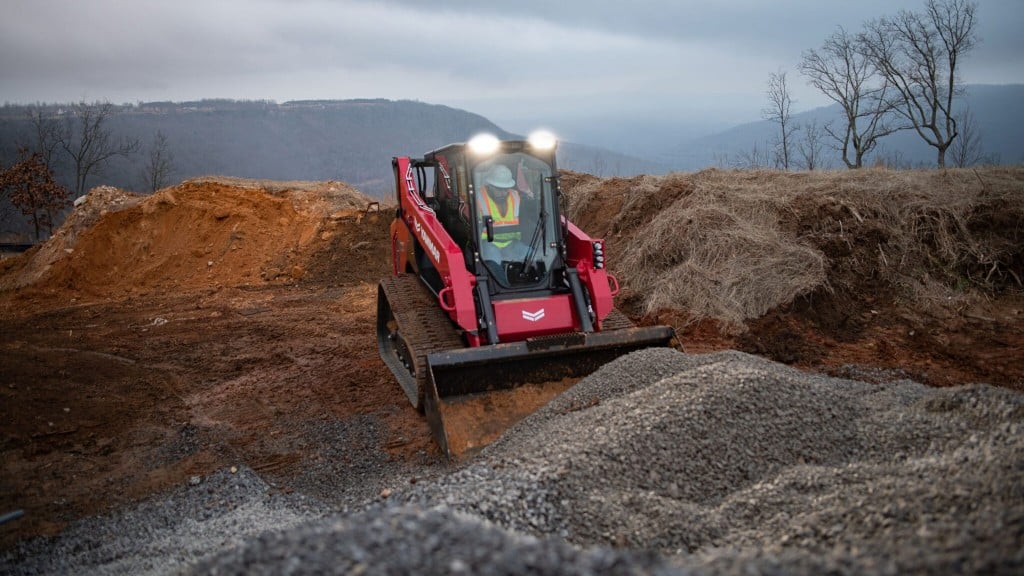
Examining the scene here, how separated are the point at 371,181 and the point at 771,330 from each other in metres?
50.9

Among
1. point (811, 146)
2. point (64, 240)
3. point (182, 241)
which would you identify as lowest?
point (182, 241)

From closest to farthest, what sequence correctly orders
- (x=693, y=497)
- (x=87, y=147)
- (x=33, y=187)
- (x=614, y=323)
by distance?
(x=693, y=497), (x=614, y=323), (x=33, y=187), (x=87, y=147)

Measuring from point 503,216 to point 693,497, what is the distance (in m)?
3.27

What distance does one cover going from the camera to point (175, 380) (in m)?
7.59

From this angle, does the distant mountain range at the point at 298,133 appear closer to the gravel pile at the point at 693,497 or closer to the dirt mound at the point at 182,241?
the dirt mound at the point at 182,241

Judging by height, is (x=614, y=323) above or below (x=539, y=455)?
above

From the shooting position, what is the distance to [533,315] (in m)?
6.26

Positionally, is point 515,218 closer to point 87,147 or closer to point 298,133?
point 87,147

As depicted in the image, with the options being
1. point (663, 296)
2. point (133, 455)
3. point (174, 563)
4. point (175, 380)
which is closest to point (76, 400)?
point (175, 380)

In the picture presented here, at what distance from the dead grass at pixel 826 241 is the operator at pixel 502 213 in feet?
12.5

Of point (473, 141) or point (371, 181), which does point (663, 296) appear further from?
point (371, 181)

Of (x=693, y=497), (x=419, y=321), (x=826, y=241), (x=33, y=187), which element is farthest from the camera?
(x=33, y=187)

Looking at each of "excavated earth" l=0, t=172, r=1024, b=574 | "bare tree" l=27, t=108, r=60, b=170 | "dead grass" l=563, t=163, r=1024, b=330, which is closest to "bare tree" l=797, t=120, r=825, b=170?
"dead grass" l=563, t=163, r=1024, b=330

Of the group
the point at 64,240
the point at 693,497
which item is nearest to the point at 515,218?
the point at 693,497
